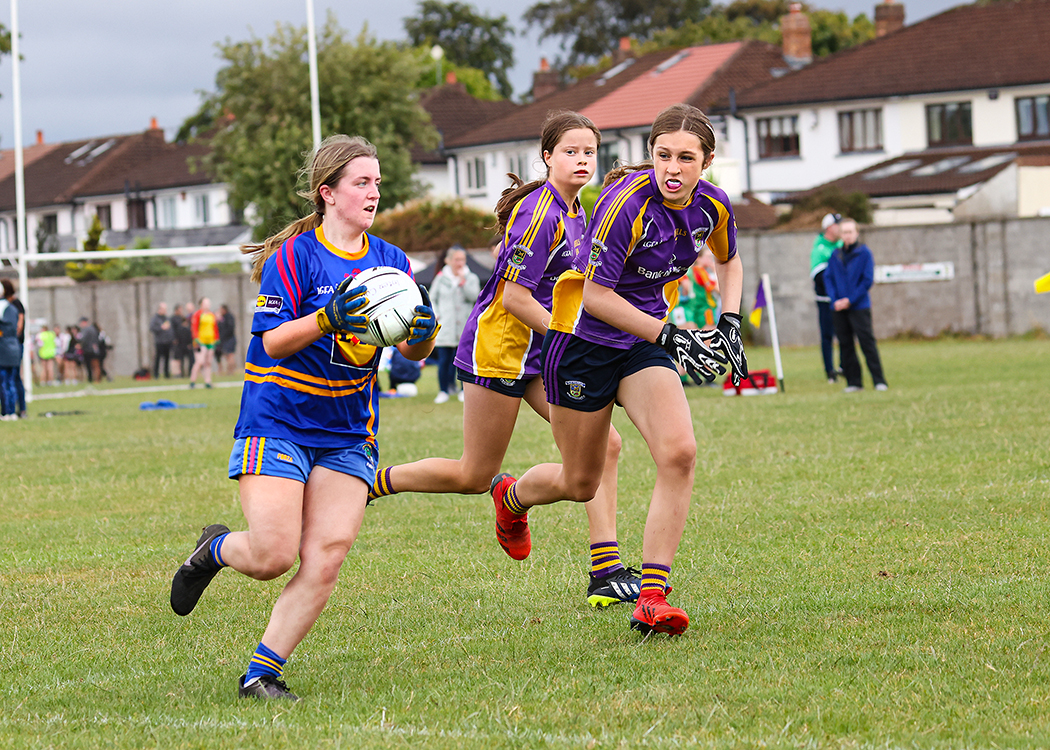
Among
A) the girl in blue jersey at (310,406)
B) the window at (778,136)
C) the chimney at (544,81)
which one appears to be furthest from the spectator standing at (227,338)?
the chimney at (544,81)

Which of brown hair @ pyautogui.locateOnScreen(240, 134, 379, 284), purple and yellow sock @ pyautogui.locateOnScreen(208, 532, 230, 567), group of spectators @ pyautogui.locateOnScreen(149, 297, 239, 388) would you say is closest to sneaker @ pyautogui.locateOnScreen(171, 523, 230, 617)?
purple and yellow sock @ pyautogui.locateOnScreen(208, 532, 230, 567)

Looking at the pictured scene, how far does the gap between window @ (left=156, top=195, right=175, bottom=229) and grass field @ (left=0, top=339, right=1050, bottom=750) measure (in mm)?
61436

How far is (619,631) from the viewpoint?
5812 millimetres

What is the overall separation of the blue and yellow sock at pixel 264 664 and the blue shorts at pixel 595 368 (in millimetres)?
1827

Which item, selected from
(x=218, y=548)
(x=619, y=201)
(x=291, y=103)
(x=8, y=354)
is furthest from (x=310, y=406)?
(x=291, y=103)

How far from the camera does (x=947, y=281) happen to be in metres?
31.0

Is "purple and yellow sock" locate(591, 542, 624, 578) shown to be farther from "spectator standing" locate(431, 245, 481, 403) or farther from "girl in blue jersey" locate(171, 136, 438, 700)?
"spectator standing" locate(431, 245, 481, 403)

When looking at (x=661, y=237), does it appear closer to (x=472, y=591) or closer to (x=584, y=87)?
(x=472, y=591)

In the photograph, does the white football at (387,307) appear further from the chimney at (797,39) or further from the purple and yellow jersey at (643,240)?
the chimney at (797,39)

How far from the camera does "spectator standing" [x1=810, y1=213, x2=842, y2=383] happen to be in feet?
61.1

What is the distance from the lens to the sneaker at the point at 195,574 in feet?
17.4

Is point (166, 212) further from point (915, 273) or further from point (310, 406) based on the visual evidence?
point (310, 406)

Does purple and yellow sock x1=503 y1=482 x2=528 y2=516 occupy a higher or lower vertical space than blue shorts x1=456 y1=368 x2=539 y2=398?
lower

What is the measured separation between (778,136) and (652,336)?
159 feet
